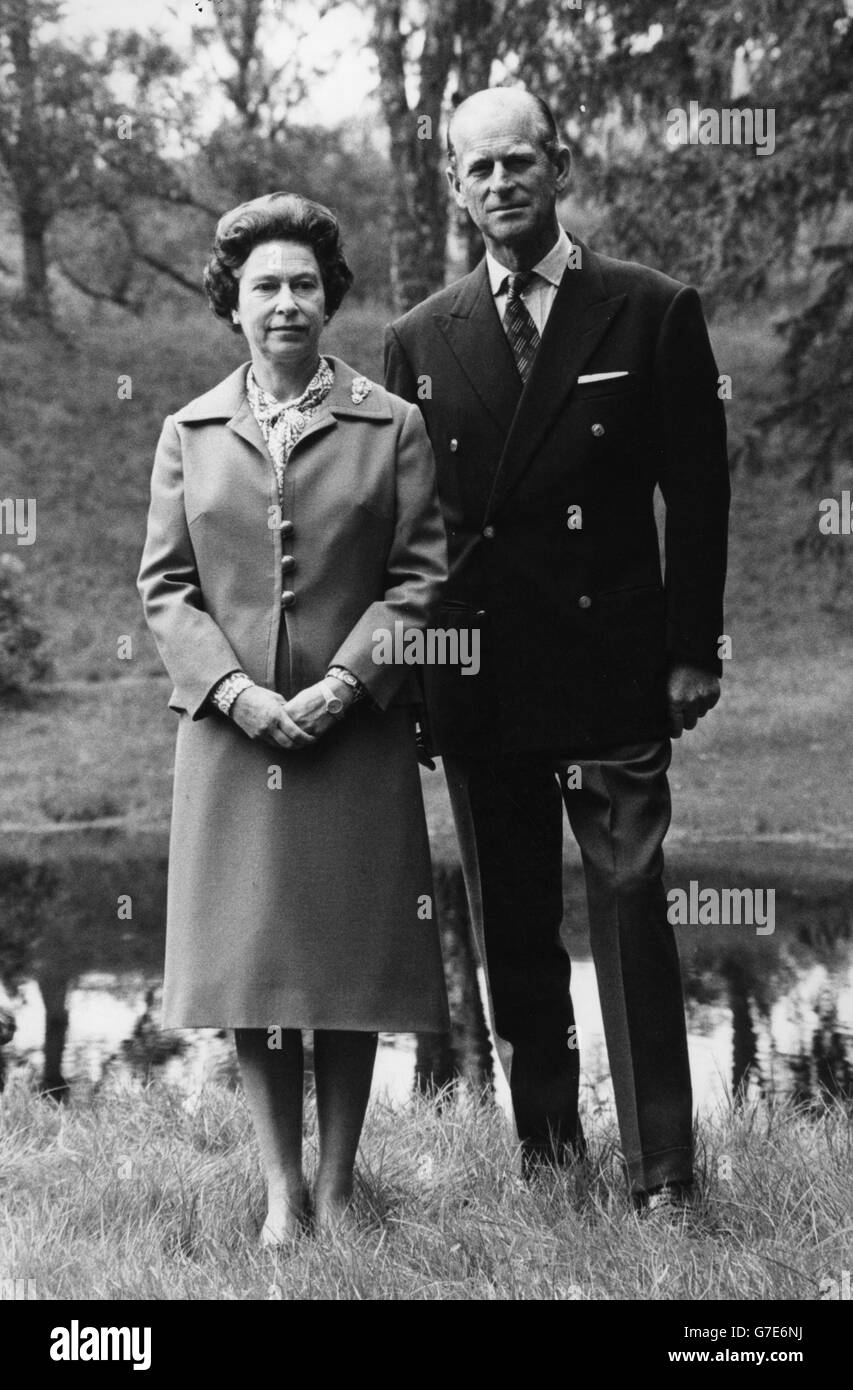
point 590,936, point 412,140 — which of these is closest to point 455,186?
point 590,936

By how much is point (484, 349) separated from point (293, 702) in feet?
3.44

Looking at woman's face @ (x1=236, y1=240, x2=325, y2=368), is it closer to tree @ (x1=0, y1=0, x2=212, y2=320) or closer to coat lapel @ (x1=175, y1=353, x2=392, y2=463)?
coat lapel @ (x1=175, y1=353, x2=392, y2=463)

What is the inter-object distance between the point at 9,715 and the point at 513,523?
36.8 ft

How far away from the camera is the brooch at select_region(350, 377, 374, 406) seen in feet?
13.1

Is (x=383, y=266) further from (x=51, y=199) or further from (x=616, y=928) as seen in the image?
(x=616, y=928)

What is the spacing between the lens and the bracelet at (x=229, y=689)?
3787 mm

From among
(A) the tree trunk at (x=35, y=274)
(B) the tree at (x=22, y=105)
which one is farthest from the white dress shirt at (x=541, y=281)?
(A) the tree trunk at (x=35, y=274)

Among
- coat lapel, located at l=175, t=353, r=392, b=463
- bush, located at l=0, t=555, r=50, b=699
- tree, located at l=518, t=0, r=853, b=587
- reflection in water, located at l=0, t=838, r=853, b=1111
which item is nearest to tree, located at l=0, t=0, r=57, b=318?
bush, located at l=0, t=555, r=50, b=699

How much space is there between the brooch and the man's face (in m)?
0.43

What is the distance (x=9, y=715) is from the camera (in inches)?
586

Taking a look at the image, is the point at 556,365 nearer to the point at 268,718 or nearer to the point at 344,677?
the point at 344,677

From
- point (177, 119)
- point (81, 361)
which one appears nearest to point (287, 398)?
point (177, 119)

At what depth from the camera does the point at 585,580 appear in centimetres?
423
